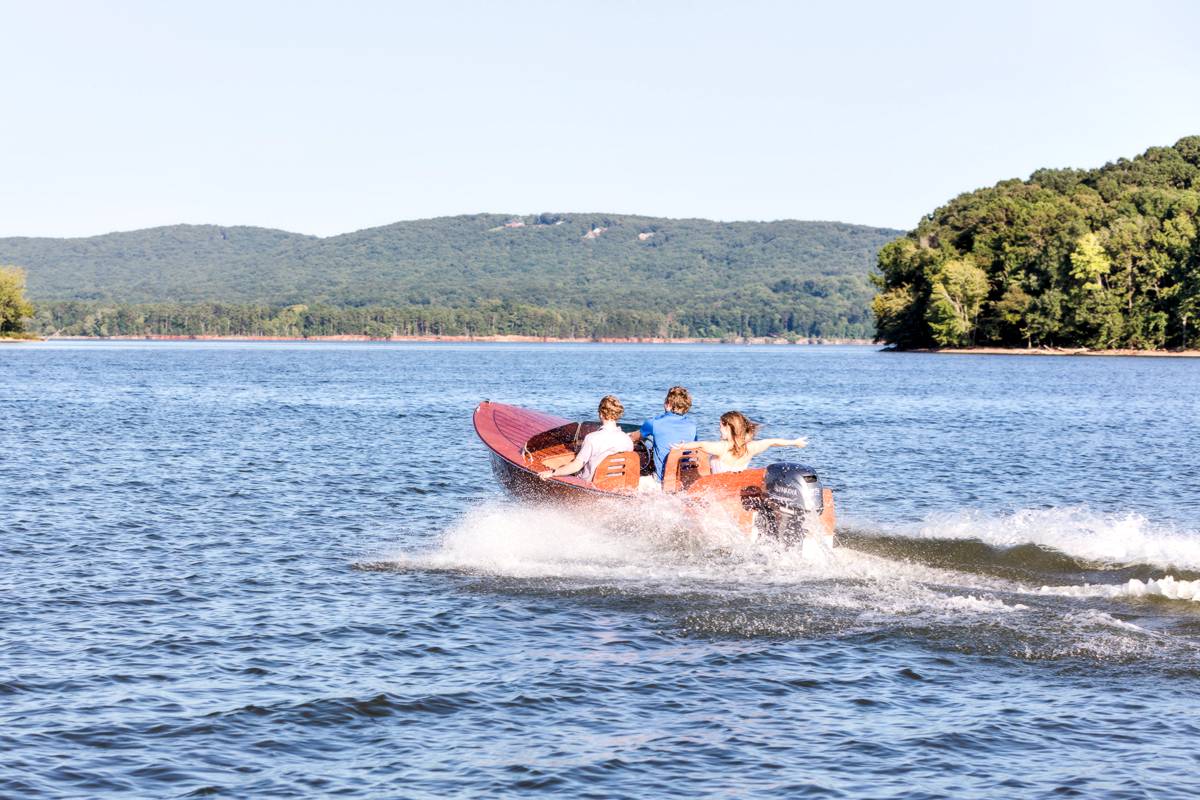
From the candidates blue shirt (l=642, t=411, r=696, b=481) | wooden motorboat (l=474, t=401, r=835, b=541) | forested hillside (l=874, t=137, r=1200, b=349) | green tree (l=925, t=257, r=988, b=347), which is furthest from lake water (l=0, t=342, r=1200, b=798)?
green tree (l=925, t=257, r=988, b=347)

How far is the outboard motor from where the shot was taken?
1466 centimetres

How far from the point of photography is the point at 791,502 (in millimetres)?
14695

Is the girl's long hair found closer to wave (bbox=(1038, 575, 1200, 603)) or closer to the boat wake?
the boat wake

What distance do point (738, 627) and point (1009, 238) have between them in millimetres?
130820

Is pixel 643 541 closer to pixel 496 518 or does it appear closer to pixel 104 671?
pixel 496 518

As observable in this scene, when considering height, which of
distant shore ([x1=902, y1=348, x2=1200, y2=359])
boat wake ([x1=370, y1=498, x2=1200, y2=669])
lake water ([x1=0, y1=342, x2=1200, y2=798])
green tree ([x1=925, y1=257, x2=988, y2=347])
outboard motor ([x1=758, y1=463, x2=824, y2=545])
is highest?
green tree ([x1=925, y1=257, x2=988, y2=347])

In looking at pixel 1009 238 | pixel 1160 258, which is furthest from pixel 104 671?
pixel 1009 238

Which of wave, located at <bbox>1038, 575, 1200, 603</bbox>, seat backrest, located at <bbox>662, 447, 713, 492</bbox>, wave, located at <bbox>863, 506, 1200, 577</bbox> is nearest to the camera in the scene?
wave, located at <bbox>1038, 575, 1200, 603</bbox>

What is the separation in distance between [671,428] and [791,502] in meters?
2.67

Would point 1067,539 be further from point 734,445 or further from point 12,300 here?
point 12,300

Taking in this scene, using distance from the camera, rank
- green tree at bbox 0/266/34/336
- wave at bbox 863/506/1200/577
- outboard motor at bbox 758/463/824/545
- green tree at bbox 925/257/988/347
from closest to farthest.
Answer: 1. outboard motor at bbox 758/463/824/545
2. wave at bbox 863/506/1200/577
3. green tree at bbox 925/257/988/347
4. green tree at bbox 0/266/34/336

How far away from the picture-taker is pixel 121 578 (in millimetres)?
15547

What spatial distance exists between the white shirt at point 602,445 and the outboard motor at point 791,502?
2.79 m

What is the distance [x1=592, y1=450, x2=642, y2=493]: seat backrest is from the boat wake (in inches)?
17.7
